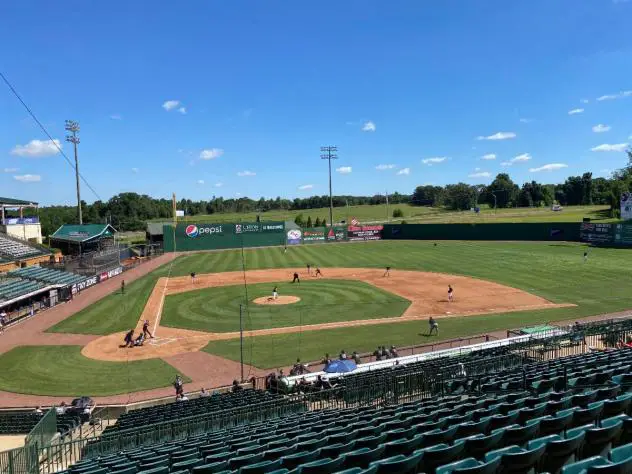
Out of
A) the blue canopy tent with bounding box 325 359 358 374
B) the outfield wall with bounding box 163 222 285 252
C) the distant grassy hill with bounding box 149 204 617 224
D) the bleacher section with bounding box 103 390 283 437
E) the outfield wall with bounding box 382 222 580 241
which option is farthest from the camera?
the distant grassy hill with bounding box 149 204 617 224

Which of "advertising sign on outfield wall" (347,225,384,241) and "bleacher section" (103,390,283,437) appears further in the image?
"advertising sign on outfield wall" (347,225,384,241)

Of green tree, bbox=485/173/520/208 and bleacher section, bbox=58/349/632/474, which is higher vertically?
green tree, bbox=485/173/520/208

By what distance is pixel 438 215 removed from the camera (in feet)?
446

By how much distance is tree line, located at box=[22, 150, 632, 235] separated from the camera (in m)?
124

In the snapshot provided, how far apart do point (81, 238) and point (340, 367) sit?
55622 millimetres

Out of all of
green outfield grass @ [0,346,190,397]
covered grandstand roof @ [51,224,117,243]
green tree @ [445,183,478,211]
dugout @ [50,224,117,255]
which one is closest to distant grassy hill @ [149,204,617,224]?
green tree @ [445,183,478,211]

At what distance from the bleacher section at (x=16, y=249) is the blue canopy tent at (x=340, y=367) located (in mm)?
41383

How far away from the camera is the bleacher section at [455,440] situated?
586 centimetres

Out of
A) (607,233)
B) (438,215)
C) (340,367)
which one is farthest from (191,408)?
(438,215)

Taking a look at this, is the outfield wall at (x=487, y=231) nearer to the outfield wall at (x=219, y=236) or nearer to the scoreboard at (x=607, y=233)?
the scoreboard at (x=607, y=233)

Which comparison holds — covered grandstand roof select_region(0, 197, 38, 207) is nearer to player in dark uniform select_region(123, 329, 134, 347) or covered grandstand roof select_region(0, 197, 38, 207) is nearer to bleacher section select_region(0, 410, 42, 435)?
player in dark uniform select_region(123, 329, 134, 347)

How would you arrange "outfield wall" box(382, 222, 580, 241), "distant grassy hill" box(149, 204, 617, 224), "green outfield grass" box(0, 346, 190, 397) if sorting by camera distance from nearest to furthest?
1. "green outfield grass" box(0, 346, 190, 397)
2. "outfield wall" box(382, 222, 580, 241)
3. "distant grassy hill" box(149, 204, 617, 224)

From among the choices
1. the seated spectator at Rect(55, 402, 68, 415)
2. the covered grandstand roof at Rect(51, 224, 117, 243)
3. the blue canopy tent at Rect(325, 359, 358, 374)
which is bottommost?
the seated spectator at Rect(55, 402, 68, 415)

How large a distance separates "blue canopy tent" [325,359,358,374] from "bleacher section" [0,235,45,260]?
41383mm
